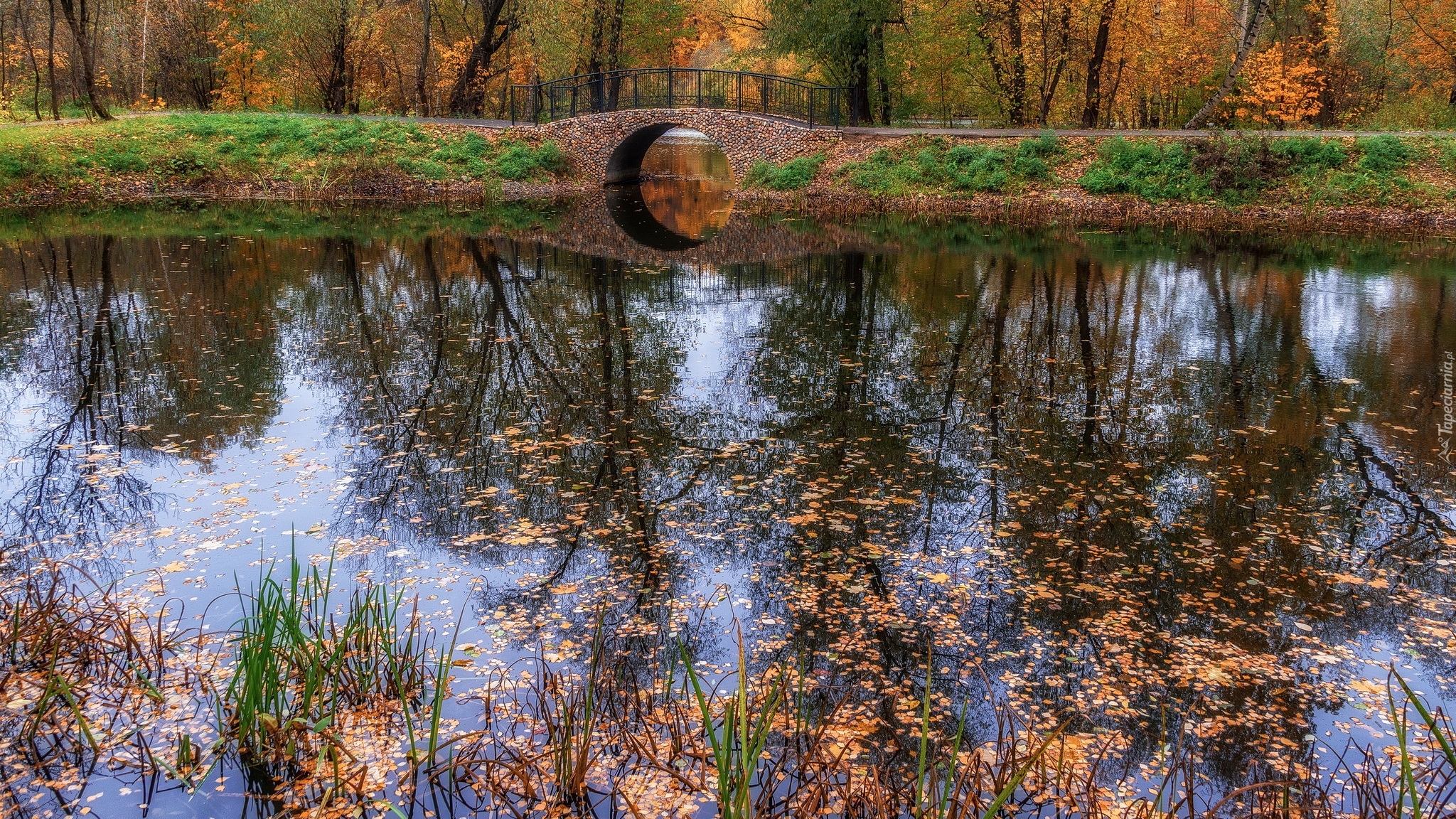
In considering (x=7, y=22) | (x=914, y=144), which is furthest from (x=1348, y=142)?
(x=7, y=22)

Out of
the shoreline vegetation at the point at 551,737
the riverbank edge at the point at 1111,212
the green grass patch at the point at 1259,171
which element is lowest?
the shoreline vegetation at the point at 551,737

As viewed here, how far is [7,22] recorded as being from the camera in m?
37.3

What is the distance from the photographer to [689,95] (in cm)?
2808

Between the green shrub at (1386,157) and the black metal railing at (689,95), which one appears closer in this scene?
the green shrub at (1386,157)

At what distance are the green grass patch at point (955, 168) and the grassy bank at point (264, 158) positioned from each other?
856 cm

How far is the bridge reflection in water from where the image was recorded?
20.6 meters

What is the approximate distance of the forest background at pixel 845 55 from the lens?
25922mm

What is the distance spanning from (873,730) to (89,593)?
13.1ft

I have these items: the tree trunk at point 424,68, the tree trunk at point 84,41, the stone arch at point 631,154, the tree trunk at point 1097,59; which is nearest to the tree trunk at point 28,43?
the tree trunk at point 84,41

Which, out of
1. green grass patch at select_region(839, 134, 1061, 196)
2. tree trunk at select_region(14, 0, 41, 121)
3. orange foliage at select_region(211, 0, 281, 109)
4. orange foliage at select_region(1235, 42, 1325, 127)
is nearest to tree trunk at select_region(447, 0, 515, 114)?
orange foliage at select_region(211, 0, 281, 109)

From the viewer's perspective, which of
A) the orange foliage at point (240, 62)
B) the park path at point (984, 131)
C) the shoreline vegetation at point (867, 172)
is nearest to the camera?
the shoreline vegetation at point (867, 172)

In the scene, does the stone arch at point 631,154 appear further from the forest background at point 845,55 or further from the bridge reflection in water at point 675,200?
the forest background at point 845,55

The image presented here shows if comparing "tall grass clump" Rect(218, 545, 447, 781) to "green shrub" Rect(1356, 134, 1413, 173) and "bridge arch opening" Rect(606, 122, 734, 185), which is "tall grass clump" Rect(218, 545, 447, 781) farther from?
"bridge arch opening" Rect(606, 122, 734, 185)

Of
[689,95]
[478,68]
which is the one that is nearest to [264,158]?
[478,68]
